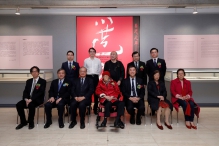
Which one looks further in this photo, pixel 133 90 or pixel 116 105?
pixel 133 90

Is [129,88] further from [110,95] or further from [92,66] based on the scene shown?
[92,66]

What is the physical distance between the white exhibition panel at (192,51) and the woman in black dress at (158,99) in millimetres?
1999

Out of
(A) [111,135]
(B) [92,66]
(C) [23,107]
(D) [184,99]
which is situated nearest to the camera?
(A) [111,135]

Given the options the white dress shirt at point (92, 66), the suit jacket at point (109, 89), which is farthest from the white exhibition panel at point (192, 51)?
the suit jacket at point (109, 89)

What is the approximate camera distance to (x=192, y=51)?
6012 millimetres

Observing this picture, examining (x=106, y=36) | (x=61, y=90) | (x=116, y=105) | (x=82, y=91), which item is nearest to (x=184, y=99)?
(x=116, y=105)

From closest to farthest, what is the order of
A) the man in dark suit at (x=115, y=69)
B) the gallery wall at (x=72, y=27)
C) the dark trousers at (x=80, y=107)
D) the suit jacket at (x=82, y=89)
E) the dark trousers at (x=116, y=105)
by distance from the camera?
the dark trousers at (x=116, y=105)
the dark trousers at (x=80, y=107)
the suit jacket at (x=82, y=89)
the man in dark suit at (x=115, y=69)
the gallery wall at (x=72, y=27)

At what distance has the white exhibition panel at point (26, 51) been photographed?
235 inches

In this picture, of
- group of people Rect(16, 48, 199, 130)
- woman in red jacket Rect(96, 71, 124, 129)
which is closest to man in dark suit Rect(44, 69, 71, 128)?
group of people Rect(16, 48, 199, 130)

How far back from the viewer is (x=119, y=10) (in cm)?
591

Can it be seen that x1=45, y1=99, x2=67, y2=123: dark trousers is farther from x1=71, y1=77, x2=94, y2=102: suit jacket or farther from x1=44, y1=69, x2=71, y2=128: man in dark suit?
x1=71, y1=77, x2=94, y2=102: suit jacket

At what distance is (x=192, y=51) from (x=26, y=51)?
493 centimetres

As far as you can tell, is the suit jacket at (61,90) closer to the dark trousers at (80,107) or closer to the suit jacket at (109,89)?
the dark trousers at (80,107)

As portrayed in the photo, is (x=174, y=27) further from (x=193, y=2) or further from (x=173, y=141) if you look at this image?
(x=173, y=141)
